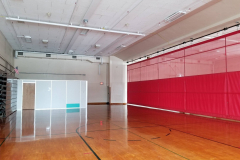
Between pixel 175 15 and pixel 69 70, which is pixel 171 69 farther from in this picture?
pixel 69 70

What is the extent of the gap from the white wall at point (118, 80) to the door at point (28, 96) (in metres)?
7.96

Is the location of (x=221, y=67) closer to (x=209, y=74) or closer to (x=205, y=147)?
(x=209, y=74)

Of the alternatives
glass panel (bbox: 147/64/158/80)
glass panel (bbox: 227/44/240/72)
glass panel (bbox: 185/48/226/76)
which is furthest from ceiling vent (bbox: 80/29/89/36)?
glass panel (bbox: 227/44/240/72)

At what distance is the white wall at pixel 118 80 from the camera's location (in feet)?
67.3

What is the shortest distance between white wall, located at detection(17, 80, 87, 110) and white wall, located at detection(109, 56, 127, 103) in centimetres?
Answer: 468

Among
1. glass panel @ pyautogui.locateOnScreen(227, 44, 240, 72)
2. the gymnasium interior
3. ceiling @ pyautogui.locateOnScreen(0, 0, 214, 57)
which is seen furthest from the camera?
glass panel @ pyautogui.locateOnScreen(227, 44, 240, 72)

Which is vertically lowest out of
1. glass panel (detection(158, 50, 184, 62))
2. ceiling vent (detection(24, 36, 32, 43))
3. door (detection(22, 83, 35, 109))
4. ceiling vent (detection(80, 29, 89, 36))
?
door (detection(22, 83, 35, 109))

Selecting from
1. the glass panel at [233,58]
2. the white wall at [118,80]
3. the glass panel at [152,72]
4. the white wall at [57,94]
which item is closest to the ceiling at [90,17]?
the glass panel at [152,72]

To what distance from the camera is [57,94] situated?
15.6m

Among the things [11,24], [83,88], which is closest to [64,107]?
[83,88]

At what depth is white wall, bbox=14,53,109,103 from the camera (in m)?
17.8

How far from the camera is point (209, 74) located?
418 inches

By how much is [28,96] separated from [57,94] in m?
2.19

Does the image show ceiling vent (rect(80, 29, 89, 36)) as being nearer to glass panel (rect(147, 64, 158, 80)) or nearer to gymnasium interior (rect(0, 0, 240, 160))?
A: gymnasium interior (rect(0, 0, 240, 160))
